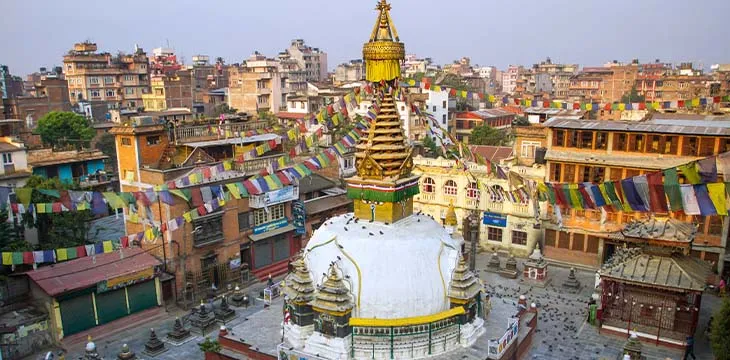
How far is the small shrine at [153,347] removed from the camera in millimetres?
20609

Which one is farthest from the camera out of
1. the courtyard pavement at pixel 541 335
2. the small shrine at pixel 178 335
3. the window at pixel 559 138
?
the window at pixel 559 138

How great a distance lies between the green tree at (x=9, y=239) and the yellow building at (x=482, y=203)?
21.4 m

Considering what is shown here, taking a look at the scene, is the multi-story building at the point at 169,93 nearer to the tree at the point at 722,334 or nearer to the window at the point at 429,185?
the window at the point at 429,185

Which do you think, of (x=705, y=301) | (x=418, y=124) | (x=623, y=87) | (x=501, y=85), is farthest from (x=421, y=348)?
(x=501, y=85)

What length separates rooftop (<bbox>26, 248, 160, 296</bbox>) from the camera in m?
20.8

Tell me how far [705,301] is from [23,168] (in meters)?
35.6

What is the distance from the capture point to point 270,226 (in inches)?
1138

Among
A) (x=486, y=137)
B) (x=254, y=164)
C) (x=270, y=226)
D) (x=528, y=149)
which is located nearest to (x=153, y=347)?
(x=270, y=226)

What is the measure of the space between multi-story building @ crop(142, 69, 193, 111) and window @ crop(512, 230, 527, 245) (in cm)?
4801

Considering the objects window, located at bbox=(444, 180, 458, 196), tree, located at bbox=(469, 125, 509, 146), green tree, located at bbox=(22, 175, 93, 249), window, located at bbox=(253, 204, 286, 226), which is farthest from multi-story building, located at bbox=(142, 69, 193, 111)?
window, located at bbox=(444, 180, 458, 196)

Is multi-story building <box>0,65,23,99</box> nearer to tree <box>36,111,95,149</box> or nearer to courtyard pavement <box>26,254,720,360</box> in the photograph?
tree <box>36,111,95,149</box>

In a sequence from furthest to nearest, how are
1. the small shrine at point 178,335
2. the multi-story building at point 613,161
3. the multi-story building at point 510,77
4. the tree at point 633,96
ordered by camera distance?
the multi-story building at point 510,77 < the tree at point 633,96 < the multi-story building at point 613,161 < the small shrine at point 178,335

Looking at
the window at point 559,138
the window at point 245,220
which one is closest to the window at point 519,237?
the window at point 559,138

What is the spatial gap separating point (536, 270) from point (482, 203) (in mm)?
6081
